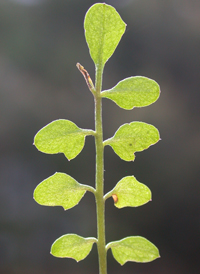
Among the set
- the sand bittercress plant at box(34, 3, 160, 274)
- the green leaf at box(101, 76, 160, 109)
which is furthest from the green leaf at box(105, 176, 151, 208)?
the green leaf at box(101, 76, 160, 109)

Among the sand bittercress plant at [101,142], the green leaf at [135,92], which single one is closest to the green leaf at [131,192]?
the sand bittercress plant at [101,142]

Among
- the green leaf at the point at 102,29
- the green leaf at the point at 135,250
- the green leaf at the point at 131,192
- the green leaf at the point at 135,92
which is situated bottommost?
the green leaf at the point at 135,250

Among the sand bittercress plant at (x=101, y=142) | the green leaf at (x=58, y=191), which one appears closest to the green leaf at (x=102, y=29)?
the sand bittercress plant at (x=101, y=142)

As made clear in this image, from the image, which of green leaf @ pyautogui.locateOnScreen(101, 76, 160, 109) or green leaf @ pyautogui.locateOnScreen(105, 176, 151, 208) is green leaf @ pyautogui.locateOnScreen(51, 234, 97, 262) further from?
green leaf @ pyautogui.locateOnScreen(101, 76, 160, 109)

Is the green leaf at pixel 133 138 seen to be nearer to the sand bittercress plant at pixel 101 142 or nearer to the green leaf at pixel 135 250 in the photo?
the sand bittercress plant at pixel 101 142

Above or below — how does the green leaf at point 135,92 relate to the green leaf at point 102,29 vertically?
below

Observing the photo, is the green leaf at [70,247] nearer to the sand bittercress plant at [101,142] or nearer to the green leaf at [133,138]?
the sand bittercress plant at [101,142]
